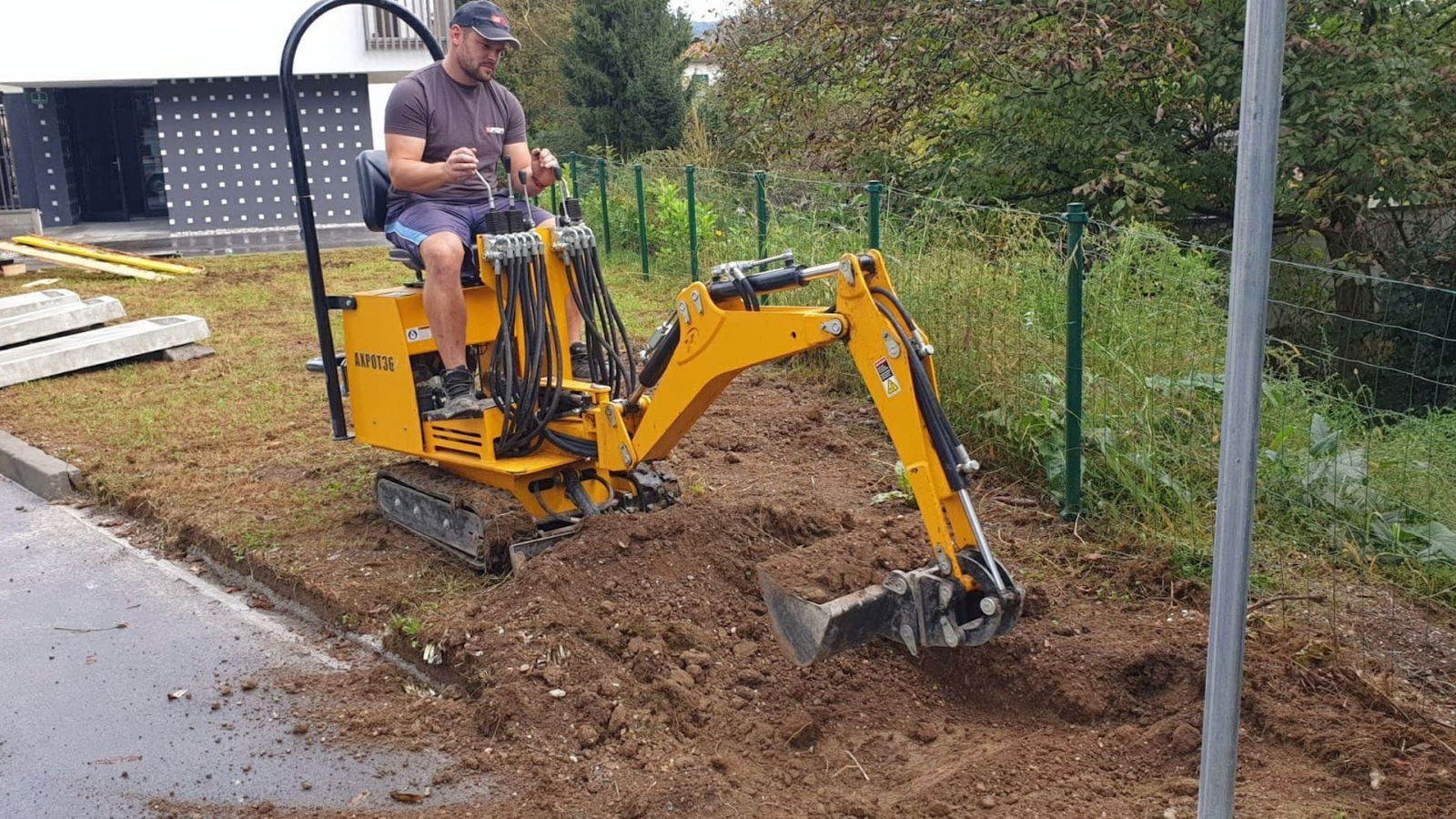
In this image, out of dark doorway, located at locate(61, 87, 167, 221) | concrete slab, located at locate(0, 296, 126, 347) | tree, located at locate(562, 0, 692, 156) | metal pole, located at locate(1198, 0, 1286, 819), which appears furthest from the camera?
tree, located at locate(562, 0, 692, 156)

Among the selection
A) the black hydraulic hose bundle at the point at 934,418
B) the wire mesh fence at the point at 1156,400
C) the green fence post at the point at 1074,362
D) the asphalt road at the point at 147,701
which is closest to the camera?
the black hydraulic hose bundle at the point at 934,418

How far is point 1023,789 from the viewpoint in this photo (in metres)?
4.02

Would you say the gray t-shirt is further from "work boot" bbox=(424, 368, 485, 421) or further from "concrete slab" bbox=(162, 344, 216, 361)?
"concrete slab" bbox=(162, 344, 216, 361)

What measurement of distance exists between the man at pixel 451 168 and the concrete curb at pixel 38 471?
3.25 metres

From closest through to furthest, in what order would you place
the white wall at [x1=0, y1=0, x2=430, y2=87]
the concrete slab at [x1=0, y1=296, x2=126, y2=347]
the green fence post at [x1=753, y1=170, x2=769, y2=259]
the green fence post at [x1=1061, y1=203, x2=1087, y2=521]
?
the green fence post at [x1=1061, y1=203, x2=1087, y2=521], the green fence post at [x1=753, y1=170, x2=769, y2=259], the concrete slab at [x1=0, y1=296, x2=126, y2=347], the white wall at [x1=0, y1=0, x2=430, y2=87]

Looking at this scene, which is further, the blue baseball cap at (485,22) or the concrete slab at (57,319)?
the concrete slab at (57,319)

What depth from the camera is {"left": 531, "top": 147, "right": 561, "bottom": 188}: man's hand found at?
20.2 feet

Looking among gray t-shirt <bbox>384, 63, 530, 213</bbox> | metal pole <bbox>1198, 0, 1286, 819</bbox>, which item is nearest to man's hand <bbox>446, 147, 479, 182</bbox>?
gray t-shirt <bbox>384, 63, 530, 213</bbox>

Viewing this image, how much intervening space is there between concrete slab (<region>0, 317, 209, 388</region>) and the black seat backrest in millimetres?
5631

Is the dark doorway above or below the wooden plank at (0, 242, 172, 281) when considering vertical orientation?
above

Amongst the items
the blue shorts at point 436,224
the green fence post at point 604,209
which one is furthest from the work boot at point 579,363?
the green fence post at point 604,209

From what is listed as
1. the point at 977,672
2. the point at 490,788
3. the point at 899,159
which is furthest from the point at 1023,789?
the point at 899,159

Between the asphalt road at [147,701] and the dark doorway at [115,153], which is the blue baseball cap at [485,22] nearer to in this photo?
the asphalt road at [147,701]

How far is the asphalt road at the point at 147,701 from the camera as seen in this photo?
178 inches
